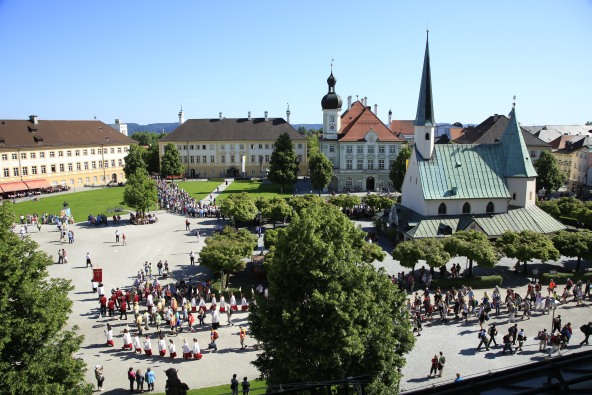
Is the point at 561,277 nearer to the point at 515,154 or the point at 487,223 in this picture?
the point at 487,223

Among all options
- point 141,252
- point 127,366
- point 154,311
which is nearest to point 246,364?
point 127,366

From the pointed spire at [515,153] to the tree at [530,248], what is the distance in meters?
11.7

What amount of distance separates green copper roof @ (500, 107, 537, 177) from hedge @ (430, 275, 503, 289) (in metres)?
15.6

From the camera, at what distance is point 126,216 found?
54.3m

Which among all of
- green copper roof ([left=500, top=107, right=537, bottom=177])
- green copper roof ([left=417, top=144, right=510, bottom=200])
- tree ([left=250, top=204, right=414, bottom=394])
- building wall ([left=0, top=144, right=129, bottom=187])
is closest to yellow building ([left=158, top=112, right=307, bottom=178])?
building wall ([left=0, top=144, right=129, bottom=187])

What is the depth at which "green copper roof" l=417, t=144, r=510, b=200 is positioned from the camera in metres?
42.2

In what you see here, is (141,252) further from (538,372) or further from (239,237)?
(538,372)

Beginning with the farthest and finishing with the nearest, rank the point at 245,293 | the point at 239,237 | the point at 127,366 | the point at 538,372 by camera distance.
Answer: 1. the point at 239,237
2. the point at 245,293
3. the point at 127,366
4. the point at 538,372

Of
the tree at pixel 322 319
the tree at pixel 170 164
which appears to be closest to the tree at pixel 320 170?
the tree at pixel 170 164

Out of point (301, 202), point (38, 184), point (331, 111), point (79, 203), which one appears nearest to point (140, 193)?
point (301, 202)

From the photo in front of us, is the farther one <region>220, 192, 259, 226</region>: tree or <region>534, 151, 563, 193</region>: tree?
<region>534, 151, 563, 193</region>: tree

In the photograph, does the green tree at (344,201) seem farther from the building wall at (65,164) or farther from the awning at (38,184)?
the building wall at (65,164)

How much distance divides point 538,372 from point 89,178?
8721 cm

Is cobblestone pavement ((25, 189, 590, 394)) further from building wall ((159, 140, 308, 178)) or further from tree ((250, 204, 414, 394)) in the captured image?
building wall ((159, 140, 308, 178))
